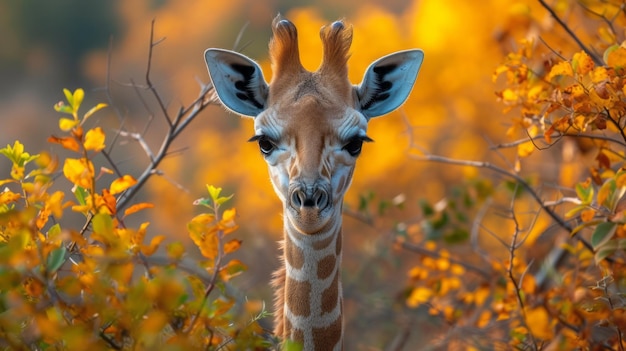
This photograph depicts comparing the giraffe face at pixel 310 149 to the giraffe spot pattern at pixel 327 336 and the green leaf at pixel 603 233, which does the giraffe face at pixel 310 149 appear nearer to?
the giraffe spot pattern at pixel 327 336

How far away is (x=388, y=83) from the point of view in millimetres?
5961

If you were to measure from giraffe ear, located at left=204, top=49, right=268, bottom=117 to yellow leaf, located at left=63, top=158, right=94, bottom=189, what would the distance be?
1677 millimetres

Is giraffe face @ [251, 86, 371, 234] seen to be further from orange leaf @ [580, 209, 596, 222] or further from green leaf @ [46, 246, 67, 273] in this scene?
green leaf @ [46, 246, 67, 273]

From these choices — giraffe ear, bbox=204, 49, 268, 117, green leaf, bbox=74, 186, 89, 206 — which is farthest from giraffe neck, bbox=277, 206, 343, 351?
green leaf, bbox=74, 186, 89, 206

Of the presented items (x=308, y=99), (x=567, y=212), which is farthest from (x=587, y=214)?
(x=308, y=99)

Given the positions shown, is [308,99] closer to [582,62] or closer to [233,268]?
[233,268]

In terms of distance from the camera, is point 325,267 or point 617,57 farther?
point 325,267

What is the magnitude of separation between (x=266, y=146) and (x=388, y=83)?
1189mm

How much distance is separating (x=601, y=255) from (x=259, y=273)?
8.67 m

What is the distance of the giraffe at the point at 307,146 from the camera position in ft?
15.9

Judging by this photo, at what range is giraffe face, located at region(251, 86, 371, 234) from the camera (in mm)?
4688

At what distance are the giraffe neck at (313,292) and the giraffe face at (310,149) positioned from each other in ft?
0.61

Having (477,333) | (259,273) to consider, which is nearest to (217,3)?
(259,273)

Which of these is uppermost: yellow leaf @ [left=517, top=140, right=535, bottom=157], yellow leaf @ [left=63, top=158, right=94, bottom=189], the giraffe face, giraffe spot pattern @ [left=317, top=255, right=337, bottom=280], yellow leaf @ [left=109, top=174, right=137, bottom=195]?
yellow leaf @ [left=517, top=140, right=535, bottom=157]
